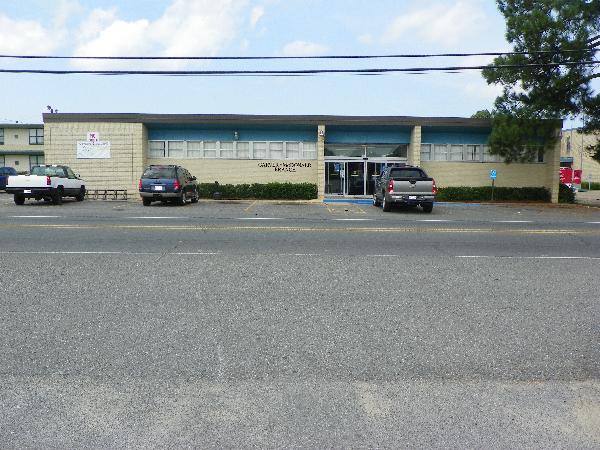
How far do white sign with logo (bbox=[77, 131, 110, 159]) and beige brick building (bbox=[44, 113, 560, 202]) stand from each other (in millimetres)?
57

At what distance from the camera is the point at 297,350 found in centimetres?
470

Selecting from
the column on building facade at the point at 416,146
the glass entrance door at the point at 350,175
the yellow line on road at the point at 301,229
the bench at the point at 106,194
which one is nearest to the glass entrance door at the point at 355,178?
the glass entrance door at the point at 350,175

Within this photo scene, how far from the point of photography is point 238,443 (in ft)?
10.3

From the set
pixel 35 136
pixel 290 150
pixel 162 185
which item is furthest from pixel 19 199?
pixel 35 136

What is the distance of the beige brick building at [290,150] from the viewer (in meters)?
29.9

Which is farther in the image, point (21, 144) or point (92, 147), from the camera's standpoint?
point (21, 144)

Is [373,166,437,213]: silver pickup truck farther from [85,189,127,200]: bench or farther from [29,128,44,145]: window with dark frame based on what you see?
[29,128,44,145]: window with dark frame

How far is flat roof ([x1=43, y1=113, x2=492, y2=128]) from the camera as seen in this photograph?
29656 millimetres

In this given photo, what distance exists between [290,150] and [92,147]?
11242mm

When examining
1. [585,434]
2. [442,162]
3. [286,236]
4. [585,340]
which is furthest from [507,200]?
[585,434]

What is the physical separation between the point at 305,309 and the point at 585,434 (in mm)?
3257

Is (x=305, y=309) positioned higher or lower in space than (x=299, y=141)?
lower

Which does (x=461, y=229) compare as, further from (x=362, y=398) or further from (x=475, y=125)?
(x=475, y=125)

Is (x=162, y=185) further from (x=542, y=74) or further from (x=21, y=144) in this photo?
(x=21, y=144)
